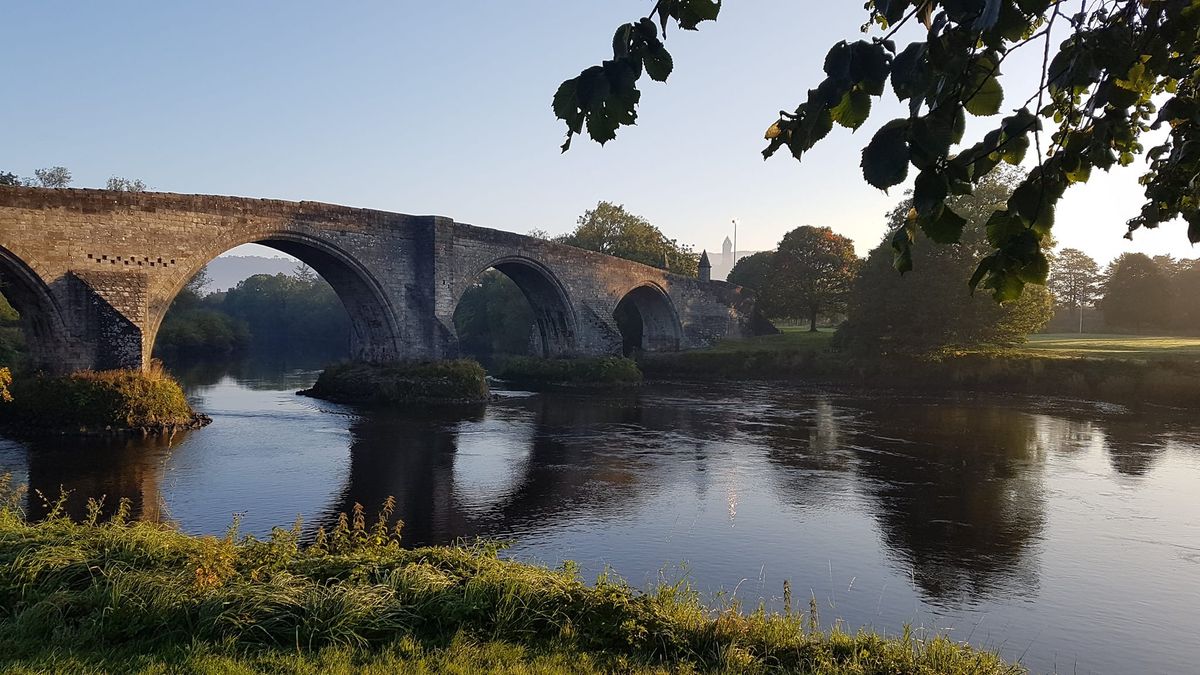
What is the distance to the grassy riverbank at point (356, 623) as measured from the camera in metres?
5.34

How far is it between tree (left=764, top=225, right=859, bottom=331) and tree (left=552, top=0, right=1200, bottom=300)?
54.1 m

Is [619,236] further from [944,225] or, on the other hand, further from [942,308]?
[944,225]

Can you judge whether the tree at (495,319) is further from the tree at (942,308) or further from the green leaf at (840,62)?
the green leaf at (840,62)

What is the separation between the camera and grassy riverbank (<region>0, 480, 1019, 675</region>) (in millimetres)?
5336

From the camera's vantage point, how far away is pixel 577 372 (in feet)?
133

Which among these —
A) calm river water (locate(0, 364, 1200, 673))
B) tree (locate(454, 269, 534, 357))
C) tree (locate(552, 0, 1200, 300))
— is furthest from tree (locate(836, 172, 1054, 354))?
tree (locate(552, 0, 1200, 300))

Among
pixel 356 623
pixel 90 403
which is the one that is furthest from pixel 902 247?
pixel 90 403

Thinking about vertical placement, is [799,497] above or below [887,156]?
below

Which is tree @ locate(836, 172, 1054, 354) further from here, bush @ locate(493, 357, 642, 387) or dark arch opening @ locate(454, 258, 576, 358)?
dark arch opening @ locate(454, 258, 576, 358)

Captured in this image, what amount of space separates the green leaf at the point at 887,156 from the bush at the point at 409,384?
28528mm

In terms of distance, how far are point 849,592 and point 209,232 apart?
2311cm

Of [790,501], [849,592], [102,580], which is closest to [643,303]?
[790,501]

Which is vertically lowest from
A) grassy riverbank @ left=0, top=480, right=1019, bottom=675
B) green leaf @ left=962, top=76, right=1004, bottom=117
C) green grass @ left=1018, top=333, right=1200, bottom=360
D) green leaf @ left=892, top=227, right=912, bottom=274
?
grassy riverbank @ left=0, top=480, right=1019, bottom=675

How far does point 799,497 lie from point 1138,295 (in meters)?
55.0
